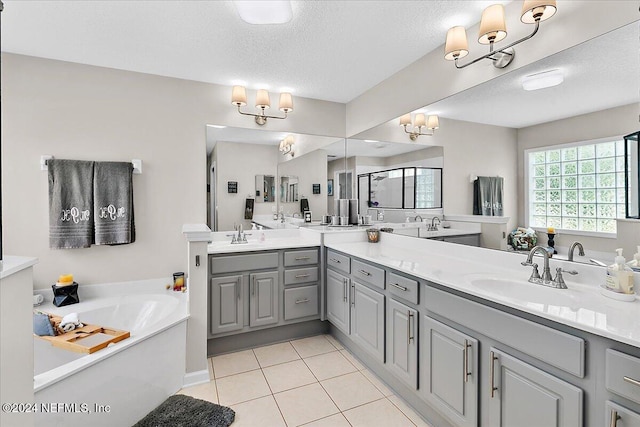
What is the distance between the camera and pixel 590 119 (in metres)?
1.58

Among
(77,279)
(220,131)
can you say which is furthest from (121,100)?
(77,279)

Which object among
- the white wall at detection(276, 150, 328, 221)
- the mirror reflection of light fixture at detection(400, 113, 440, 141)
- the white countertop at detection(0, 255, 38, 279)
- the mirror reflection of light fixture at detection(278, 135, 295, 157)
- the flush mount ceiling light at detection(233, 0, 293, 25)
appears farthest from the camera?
the white wall at detection(276, 150, 328, 221)

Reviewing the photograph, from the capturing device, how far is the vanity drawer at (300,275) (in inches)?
114

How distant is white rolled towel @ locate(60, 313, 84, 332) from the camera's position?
2.08 meters

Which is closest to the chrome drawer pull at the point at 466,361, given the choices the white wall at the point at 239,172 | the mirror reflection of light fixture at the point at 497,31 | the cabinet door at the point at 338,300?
the cabinet door at the point at 338,300

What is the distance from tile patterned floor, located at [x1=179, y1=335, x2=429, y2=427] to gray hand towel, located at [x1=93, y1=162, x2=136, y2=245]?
1.34 metres

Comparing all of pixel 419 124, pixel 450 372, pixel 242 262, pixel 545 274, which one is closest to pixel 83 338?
pixel 242 262

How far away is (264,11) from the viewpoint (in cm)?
183

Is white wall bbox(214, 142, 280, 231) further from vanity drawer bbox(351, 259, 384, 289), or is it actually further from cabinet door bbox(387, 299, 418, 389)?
cabinet door bbox(387, 299, 418, 389)

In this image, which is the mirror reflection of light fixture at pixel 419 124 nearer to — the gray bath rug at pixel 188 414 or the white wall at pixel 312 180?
the white wall at pixel 312 180

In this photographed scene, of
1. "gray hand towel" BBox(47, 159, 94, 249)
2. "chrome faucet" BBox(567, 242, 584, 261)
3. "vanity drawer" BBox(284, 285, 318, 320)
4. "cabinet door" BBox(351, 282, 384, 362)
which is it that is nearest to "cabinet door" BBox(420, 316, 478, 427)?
"cabinet door" BBox(351, 282, 384, 362)

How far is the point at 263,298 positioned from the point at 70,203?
1772 millimetres

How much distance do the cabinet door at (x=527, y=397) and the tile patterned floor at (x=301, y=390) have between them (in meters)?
0.66

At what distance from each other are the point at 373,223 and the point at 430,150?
102cm
